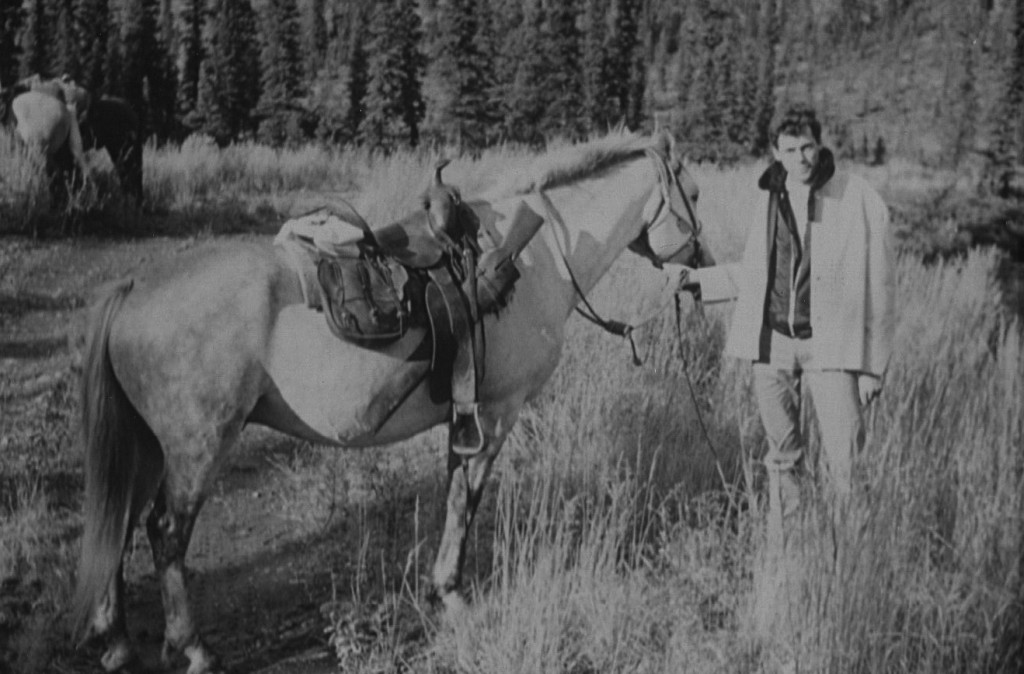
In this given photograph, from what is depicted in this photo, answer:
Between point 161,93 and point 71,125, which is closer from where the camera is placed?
point 71,125

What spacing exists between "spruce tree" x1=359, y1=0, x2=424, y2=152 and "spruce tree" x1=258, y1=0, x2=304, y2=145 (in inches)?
154

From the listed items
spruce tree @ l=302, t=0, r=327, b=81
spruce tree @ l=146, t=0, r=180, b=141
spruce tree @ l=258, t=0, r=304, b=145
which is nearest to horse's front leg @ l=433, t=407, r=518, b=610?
spruce tree @ l=146, t=0, r=180, b=141

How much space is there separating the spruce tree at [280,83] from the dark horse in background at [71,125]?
63.7ft

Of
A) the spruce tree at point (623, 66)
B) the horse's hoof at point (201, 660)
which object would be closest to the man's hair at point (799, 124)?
the horse's hoof at point (201, 660)

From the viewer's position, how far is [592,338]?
659 centimetres

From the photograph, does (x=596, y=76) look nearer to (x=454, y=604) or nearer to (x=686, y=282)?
(x=686, y=282)

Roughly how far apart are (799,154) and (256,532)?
3263 millimetres

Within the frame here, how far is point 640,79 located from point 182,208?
30772 millimetres

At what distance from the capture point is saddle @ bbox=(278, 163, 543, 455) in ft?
11.0

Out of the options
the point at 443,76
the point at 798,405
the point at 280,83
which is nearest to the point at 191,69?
the point at 280,83

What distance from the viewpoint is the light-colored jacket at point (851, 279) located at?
349cm

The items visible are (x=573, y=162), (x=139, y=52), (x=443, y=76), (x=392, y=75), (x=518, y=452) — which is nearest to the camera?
(x=573, y=162)

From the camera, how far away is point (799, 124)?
3.44 meters

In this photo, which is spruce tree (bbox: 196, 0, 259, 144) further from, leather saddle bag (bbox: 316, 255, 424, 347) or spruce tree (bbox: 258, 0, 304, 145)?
leather saddle bag (bbox: 316, 255, 424, 347)
